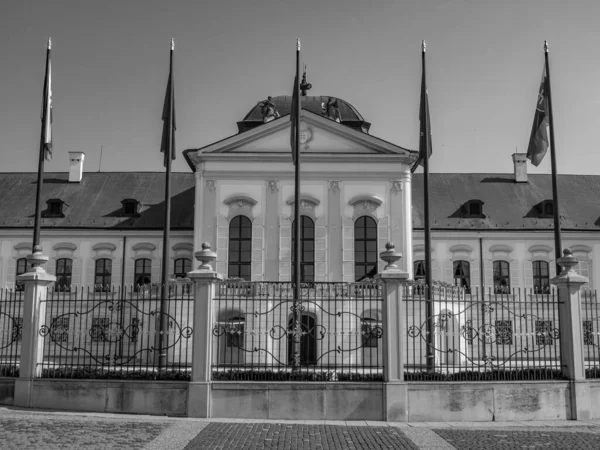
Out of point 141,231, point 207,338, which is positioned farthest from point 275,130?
point 207,338

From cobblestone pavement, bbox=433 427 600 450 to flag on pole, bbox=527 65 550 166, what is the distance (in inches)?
434

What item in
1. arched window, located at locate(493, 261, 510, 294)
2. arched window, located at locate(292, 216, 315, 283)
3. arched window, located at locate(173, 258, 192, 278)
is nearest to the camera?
arched window, located at locate(292, 216, 315, 283)

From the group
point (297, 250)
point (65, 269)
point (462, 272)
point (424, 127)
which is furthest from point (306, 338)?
point (65, 269)

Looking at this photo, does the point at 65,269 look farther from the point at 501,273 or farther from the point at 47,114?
the point at 501,273

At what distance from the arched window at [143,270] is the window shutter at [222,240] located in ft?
21.4

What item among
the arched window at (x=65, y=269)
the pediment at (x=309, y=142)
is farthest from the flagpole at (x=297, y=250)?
the arched window at (x=65, y=269)

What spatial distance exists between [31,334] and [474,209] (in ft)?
94.2

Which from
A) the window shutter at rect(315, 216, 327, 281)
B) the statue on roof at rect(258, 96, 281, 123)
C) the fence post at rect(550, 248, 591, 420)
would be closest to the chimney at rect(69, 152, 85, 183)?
the statue on roof at rect(258, 96, 281, 123)

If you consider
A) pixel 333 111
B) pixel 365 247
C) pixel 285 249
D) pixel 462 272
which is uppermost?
pixel 333 111

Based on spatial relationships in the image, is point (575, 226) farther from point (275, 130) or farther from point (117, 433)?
point (117, 433)

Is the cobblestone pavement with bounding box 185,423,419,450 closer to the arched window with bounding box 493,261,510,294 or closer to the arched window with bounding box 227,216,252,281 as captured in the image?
the arched window with bounding box 227,216,252,281

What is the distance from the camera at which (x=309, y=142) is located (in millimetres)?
33469

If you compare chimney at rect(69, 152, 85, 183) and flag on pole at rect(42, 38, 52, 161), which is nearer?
flag on pole at rect(42, 38, 52, 161)

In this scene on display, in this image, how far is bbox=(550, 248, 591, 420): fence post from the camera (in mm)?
14602
